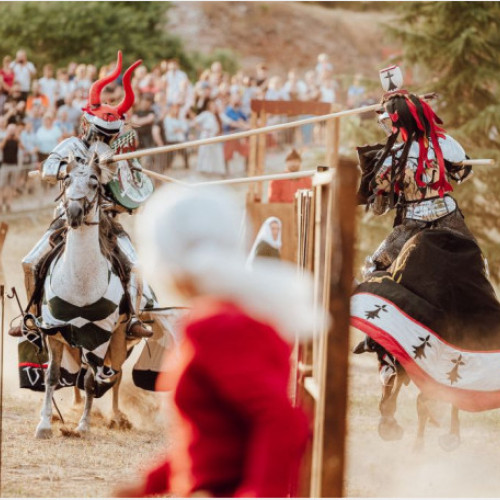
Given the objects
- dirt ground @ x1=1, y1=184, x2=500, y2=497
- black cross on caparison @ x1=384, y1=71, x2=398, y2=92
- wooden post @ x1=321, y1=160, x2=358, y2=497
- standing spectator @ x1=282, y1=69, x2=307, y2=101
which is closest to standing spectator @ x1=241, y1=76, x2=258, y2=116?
standing spectator @ x1=282, y1=69, x2=307, y2=101

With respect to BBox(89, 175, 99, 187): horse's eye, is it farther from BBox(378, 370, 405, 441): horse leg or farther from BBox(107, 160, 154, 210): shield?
BBox(378, 370, 405, 441): horse leg

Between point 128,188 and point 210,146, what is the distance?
410 inches

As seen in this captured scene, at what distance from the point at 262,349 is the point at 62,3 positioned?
25.5 m

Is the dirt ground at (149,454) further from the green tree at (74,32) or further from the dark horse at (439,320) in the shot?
the green tree at (74,32)

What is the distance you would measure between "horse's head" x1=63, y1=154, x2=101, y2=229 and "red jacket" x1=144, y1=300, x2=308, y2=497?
4397 mm

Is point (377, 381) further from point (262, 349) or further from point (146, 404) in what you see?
point (262, 349)

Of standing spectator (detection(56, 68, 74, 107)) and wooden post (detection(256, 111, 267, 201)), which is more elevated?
standing spectator (detection(56, 68, 74, 107))

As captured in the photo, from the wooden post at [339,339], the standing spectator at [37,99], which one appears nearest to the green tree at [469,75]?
the standing spectator at [37,99]

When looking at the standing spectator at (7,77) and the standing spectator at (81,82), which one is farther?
the standing spectator at (81,82)

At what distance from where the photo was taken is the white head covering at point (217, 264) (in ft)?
9.77

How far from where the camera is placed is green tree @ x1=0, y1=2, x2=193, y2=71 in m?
26.1

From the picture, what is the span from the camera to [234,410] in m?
3.00

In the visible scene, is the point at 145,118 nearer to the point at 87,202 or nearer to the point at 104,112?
the point at 104,112

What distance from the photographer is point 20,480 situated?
6992mm
